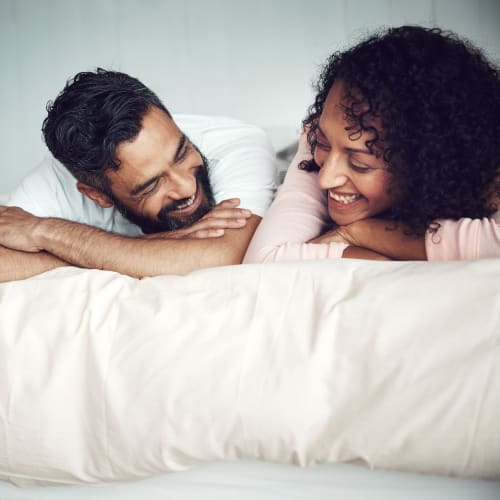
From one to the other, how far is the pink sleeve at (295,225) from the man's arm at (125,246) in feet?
0.24

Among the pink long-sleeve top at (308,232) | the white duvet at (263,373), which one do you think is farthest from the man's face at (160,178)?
the white duvet at (263,373)

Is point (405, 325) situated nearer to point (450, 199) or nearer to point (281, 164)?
point (450, 199)

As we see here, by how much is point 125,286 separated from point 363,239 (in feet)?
1.52

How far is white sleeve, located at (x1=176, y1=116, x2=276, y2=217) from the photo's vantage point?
1247mm

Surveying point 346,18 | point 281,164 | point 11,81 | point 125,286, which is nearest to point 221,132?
point 281,164

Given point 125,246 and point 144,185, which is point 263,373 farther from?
point 144,185

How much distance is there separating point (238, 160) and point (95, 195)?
0.39 m

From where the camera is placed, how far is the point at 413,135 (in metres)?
0.95

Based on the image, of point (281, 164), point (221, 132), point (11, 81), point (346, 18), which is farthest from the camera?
point (11, 81)

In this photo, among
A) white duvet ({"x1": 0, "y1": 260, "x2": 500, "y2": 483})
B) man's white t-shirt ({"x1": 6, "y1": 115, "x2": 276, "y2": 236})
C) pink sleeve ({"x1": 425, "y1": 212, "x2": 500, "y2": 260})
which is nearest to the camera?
white duvet ({"x1": 0, "y1": 260, "x2": 500, "y2": 483})

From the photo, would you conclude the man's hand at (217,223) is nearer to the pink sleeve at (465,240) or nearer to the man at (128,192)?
the man at (128,192)

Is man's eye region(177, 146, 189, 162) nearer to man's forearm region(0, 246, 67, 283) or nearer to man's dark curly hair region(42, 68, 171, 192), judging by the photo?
man's dark curly hair region(42, 68, 171, 192)

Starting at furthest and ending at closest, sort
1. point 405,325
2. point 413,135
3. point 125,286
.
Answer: point 413,135 → point 125,286 → point 405,325

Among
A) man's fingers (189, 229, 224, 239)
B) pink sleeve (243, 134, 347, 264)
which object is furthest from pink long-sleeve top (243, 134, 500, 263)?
man's fingers (189, 229, 224, 239)
